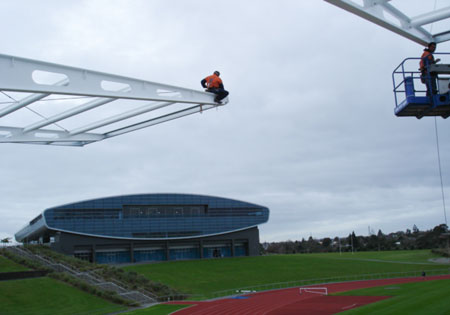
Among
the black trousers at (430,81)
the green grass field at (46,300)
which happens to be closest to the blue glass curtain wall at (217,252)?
the green grass field at (46,300)

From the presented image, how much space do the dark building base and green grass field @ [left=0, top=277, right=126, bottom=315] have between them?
2006cm

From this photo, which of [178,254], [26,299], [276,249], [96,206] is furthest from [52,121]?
[276,249]

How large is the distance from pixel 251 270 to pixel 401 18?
47.2 meters

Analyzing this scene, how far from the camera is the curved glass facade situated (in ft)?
186

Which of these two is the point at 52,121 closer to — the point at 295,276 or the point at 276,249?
the point at 295,276

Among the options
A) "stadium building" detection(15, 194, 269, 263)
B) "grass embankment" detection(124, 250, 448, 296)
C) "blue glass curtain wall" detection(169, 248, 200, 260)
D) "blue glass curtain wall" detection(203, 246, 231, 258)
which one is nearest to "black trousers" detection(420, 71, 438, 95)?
"grass embankment" detection(124, 250, 448, 296)

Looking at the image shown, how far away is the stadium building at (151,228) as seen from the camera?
5672 centimetres

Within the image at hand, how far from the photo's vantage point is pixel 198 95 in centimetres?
1574

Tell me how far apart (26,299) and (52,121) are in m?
22.5

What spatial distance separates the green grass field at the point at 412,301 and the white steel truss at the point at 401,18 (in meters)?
16.0

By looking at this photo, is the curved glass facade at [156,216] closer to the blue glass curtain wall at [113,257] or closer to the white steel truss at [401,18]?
the blue glass curtain wall at [113,257]

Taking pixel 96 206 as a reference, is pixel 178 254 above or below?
below

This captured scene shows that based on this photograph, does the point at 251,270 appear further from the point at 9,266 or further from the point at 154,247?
the point at 9,266

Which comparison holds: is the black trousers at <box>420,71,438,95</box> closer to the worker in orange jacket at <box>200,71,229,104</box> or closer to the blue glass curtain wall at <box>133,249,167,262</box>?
the worker in orange jacket at <box>200,71,229,104</box>
